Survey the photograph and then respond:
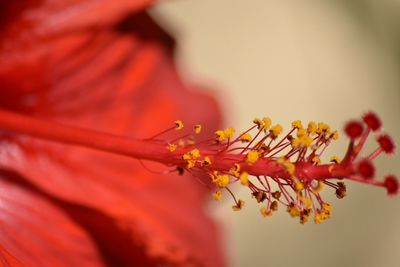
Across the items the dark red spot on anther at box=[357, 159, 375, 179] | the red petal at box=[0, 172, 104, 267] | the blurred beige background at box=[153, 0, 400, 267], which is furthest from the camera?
the blurred beige background at box=[153, 0, 400, 267]

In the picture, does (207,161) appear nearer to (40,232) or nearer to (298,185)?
(298,185)

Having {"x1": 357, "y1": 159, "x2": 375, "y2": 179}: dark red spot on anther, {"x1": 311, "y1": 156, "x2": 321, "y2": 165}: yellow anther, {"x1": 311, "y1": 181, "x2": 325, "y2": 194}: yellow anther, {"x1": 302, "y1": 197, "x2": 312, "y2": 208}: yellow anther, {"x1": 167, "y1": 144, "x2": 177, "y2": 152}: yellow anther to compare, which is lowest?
{"x1": 167, "y1": 144, "x2": 177, "y2": 152}: yellow anther

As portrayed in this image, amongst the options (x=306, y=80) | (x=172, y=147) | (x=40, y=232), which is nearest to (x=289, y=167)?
(x=172, y=147)

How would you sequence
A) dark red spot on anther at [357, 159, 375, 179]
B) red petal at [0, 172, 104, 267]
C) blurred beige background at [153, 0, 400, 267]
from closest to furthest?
dark red spot on anther at [357, 159, 375, 179], red petal at [0, 172, 104, 267], blurred beige background at [153, 0, 400, 267]

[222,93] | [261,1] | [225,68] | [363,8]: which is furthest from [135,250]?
[363,8]

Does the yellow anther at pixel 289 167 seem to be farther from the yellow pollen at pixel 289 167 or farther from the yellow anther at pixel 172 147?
the yellow anther at pixel 172 147

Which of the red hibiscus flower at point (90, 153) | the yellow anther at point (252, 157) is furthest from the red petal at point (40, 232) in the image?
the yellow anther at point (252, 157)

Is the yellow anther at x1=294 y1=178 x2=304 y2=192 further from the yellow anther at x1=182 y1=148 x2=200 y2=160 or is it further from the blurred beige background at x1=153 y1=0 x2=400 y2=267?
the blurred beige background at x1=153 y1=0 x2=400 y2=267

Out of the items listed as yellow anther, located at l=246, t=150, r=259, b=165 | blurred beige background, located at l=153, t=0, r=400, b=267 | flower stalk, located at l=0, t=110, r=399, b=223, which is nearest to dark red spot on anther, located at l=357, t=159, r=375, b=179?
flower stalk, located at l=0, t=110, r=399, b=223
